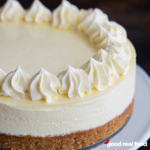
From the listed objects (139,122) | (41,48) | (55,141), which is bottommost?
(139,122)

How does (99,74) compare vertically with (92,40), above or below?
above

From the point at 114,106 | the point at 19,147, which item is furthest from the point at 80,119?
the point at 19,147

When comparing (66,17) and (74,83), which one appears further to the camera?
(66,17)

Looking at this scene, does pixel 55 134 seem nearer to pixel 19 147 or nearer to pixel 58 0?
pixel 19 147

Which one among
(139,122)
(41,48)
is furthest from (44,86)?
(139,122)

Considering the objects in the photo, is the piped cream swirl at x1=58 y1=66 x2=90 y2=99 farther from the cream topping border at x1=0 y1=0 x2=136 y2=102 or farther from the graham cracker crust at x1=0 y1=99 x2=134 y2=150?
the graham cracker crust at x1=0 y1=99 x2=134 y2=150

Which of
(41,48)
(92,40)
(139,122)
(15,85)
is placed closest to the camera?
(15,85)

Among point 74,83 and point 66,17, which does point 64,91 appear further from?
point 66,17

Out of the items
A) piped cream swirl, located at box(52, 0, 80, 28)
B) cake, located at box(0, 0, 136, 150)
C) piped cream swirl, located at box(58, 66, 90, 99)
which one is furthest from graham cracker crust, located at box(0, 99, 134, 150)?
piped cream swirl, located at box(52, 0, 80, 28)
